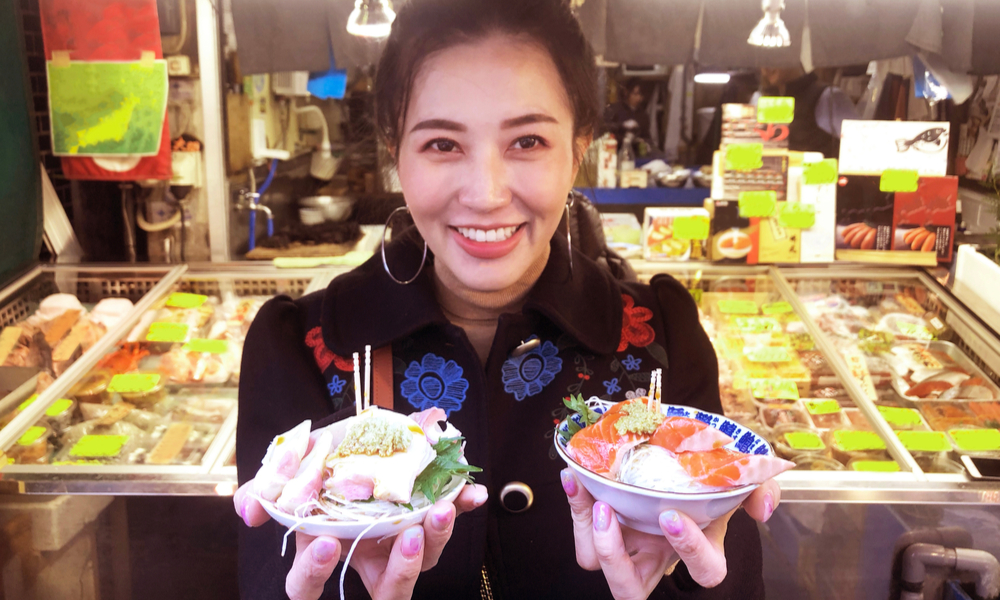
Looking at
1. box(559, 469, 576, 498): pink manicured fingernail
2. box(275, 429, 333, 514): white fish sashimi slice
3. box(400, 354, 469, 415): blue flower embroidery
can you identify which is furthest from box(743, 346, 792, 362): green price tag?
box(275, 429, 333, 514): white fish sashimi slice

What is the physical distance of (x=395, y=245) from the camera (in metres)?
1.70

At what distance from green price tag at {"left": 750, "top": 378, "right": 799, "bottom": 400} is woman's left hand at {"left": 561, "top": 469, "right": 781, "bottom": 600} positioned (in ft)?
5.63

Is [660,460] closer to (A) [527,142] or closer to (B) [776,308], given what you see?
(A) [527,142]

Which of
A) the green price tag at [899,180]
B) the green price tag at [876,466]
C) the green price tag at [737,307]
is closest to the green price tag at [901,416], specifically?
the green price tag at [876,466]

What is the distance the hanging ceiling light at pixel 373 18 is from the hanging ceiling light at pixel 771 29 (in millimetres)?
1589

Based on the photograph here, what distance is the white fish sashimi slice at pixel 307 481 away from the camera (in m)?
1.07

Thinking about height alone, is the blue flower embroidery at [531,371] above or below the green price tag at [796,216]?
below

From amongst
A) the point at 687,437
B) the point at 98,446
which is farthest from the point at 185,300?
the point at 687,437

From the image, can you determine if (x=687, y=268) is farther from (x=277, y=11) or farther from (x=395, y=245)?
(x=277, y=11)

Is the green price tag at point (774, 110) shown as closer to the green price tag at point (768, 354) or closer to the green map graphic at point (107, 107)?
the green price tag at point (768, 354)

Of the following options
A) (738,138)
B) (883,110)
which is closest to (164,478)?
(738,138)

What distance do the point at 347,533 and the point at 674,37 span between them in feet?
9.76

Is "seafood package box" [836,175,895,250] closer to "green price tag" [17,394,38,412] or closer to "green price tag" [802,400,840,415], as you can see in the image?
"green price tag" [802,400,840,415]

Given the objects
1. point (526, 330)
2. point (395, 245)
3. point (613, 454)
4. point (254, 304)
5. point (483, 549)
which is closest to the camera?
point (613, 454)
